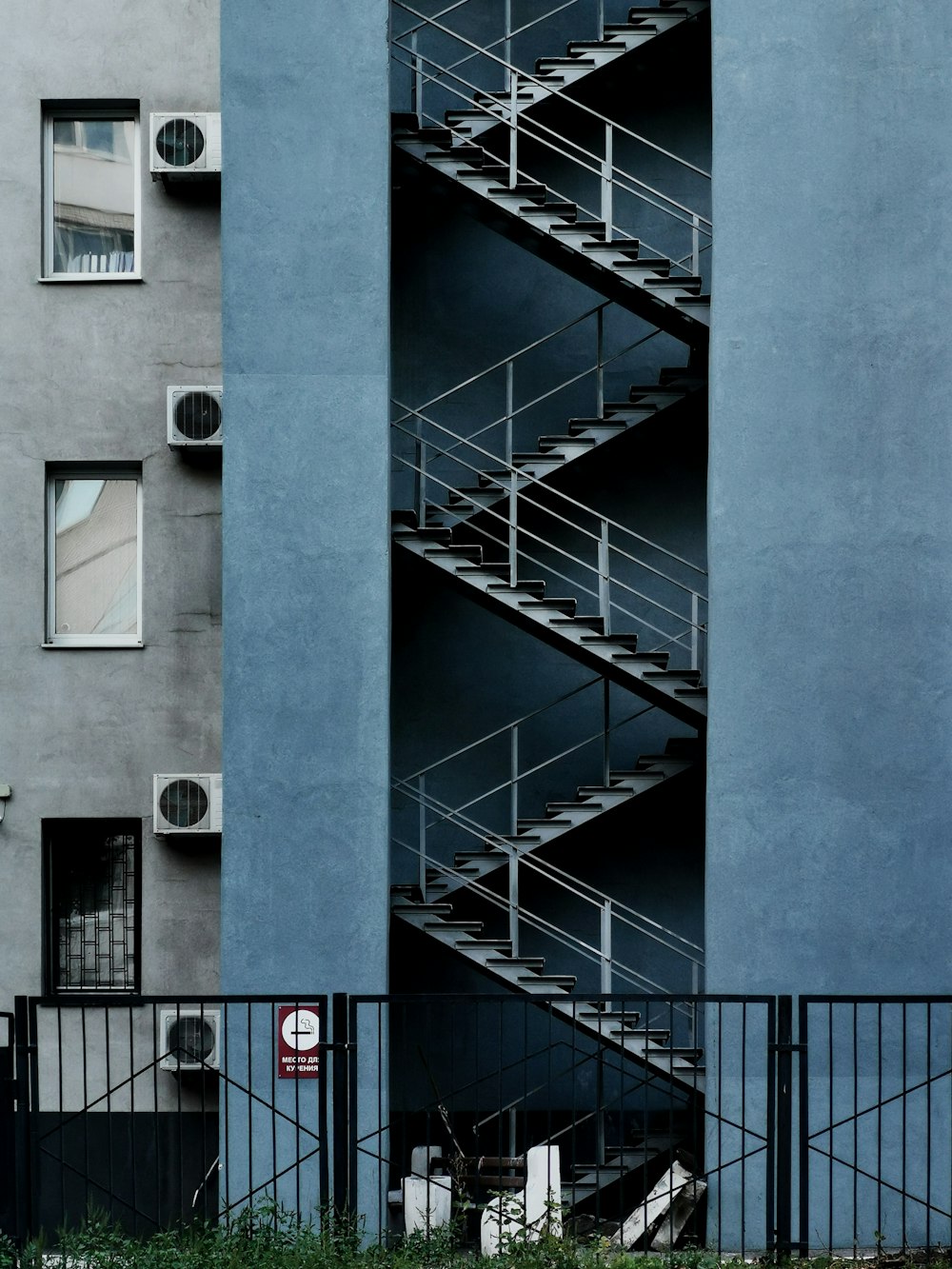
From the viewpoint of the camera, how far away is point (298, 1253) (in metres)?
9.71

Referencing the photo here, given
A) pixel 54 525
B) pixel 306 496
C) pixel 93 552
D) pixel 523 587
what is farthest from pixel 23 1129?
pixel 54 525

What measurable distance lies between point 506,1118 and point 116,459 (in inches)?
289

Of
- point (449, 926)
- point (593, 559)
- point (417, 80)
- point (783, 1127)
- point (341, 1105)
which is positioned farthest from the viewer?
point (593, 559)

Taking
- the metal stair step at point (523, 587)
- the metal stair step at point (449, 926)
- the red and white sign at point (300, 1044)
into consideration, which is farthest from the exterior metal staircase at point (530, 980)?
the metal stair step at point (523, 587)

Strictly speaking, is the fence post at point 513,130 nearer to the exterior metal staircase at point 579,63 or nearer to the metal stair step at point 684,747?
the exterior metal staircase at point 579,63

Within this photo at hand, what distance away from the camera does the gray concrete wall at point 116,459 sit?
13.3 m

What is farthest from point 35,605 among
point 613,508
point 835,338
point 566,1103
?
point 835,338

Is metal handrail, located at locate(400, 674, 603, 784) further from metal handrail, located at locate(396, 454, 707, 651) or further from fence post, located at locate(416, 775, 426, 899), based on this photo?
metal handrail, located at locate(396, 454, 707, 651)

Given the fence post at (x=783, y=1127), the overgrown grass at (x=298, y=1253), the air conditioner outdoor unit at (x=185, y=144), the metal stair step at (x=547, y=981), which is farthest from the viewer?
the air conditioner outdoor unit at (x=185, y=144)

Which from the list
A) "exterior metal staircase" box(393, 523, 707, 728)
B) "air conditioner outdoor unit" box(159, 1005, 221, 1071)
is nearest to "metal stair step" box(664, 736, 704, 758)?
"exterior metal staircase" box(393, 523, 707, 728)

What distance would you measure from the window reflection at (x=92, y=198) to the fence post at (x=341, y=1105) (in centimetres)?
758

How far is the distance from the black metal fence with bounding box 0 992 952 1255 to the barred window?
0.41m

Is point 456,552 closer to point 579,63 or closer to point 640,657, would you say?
point 640,657

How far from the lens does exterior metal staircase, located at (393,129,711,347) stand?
12438 millimetres
